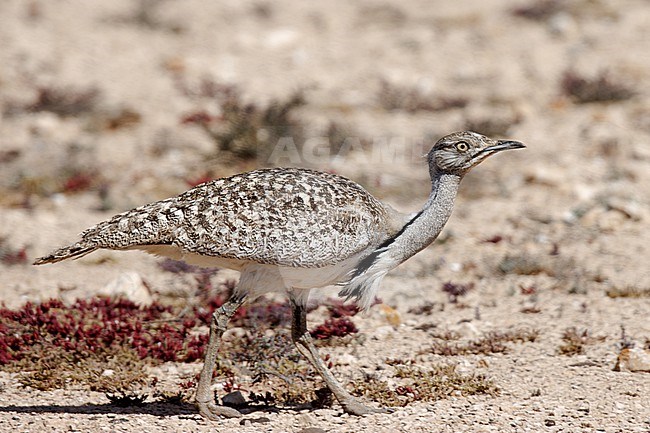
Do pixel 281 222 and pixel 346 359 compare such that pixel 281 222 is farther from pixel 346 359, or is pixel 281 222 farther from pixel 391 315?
pixel 391 315

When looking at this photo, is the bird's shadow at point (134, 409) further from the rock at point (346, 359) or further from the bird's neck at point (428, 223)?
the bird's neck at point (428, 223)

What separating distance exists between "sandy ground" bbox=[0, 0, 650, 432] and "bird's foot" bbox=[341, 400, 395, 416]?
0.05 meters

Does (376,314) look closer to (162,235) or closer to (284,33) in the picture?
(162,235)

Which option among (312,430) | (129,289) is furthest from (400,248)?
(129,289)

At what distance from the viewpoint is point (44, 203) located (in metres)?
10.9

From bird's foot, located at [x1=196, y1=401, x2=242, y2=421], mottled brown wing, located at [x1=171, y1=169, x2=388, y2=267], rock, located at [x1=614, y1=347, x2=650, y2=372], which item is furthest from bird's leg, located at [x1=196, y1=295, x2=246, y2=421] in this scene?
rock, located at [x1=614, y1=347, x2=650, y2=372]

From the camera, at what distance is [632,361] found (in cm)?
639

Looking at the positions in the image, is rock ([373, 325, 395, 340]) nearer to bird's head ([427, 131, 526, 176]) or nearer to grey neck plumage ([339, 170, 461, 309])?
grey neck plumage ([339, 170, 461, 309])

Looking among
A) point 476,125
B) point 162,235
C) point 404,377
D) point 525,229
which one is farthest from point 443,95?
point 162,235

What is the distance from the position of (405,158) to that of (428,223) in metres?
6.75

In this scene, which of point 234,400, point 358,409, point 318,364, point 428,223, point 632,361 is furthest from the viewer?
point 632,361

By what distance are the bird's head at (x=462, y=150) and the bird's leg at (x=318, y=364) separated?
4.31 ft

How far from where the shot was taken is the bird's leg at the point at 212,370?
572 centimetres

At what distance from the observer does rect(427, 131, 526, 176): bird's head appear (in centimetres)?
575
